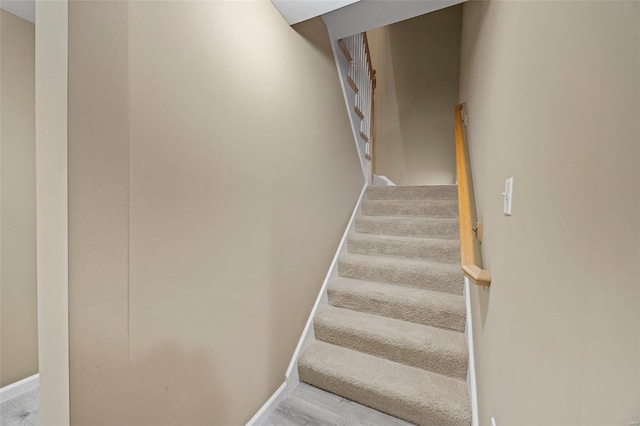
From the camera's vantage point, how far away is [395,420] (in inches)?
58.6

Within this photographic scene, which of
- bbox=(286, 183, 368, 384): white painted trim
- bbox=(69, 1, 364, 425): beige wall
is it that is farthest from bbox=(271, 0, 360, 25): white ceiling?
bbox=(286, 183, 368, 384): white painted trim

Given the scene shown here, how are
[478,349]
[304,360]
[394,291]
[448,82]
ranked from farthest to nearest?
[448,82] < [394,291] < [304,360] < [478,349]

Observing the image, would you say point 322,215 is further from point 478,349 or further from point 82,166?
point 82,166

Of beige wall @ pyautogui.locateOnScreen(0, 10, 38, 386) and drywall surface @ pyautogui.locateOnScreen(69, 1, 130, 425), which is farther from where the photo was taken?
beige wall @ pyautogui.locateOnScreen(0, 10, 38, 386)

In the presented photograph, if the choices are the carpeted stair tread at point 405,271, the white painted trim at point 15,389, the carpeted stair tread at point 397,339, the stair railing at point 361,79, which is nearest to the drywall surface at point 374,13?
the stair railing at point 361,79

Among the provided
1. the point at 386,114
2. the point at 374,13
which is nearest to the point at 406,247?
the point at 374,13

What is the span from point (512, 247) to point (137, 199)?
1221 mm

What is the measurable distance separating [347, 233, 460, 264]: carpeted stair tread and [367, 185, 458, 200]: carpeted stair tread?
2.02 ft

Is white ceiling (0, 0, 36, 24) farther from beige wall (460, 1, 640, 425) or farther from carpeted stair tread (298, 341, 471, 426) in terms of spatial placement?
carpeted stair tread (298, 341, 471, 426)

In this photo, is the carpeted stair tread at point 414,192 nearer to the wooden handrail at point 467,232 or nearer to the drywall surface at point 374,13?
the wooden handrail at point 467,232

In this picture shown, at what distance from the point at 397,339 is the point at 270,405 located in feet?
2.83

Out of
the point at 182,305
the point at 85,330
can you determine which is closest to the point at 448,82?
the point at 182,305

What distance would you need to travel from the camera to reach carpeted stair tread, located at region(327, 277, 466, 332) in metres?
1.77

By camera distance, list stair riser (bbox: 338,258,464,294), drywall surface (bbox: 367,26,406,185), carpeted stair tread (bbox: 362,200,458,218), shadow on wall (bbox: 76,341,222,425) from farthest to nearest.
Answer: drywall surface (bbox: 367,26,406,185) → carpeted stair tread (bbox: 362,200,458,218) → stair riser (bbox: 338,258,464,294) → shadow on wall (bbox: 76,341,222,425)
